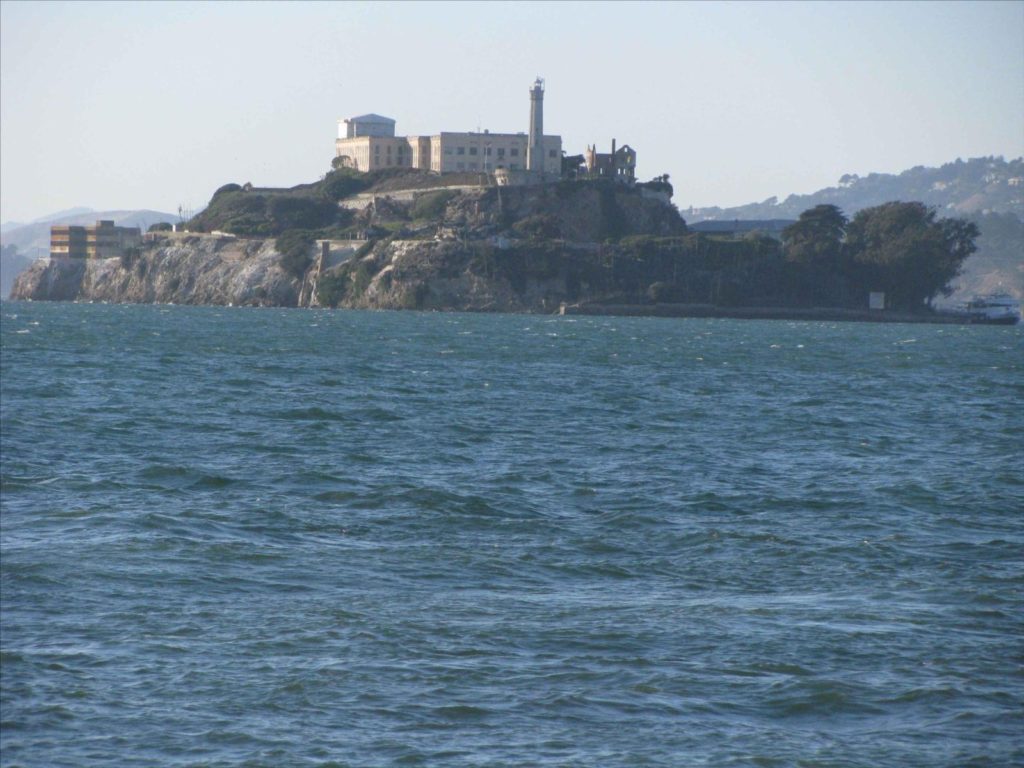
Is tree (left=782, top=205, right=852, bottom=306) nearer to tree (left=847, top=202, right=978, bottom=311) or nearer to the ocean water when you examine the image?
tree (left=847, top=202, right=978, bottom=311)

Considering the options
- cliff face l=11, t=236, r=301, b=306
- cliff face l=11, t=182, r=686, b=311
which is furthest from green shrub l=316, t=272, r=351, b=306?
cliff face l=11, t=236, r=301, b=306

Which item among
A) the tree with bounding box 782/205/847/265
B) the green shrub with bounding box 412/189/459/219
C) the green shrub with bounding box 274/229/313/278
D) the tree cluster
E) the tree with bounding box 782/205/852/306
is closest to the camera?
the tree with bounding box 782/205/852/306

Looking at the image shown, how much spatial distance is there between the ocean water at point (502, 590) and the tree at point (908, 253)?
140m

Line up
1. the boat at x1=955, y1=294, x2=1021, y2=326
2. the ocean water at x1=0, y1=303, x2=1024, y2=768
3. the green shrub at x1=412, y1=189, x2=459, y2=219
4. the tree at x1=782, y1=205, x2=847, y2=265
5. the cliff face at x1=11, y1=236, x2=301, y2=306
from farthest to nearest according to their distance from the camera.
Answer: the green shrub at x1=412, y1=189, x2=459, y2=219
the cliff face at x1=11, y1=236, x2=301, y2=306
the boat at x1=955, y1=294, x2=1021, y2=326
the tree at x1=782, y1=205, x2=847, y2=265
the ocean water at x1=0, y1=303, x2=1024, y2=768

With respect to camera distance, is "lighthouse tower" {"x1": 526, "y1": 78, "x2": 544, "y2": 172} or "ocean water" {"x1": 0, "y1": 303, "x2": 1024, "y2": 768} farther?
"lighthouse tower" {"x1": 526, "y1": 78, "x2": 544, "y2": 172}

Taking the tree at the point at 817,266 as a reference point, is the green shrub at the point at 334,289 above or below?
below

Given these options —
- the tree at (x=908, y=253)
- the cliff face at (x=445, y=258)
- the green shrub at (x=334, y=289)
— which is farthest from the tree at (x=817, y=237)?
the green shrub at (x=334, y=289)

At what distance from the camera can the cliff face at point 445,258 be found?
170 meters

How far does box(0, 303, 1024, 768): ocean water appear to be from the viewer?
1223 cm

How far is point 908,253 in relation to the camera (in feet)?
576

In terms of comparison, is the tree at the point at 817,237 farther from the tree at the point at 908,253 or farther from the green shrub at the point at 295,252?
the green shrub at the point at 295,252

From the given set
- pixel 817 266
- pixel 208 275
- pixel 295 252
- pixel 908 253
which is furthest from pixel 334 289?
pixel 908 253

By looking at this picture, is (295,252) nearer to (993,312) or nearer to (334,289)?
(334,289)

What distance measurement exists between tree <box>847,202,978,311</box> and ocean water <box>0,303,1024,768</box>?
140148mm
